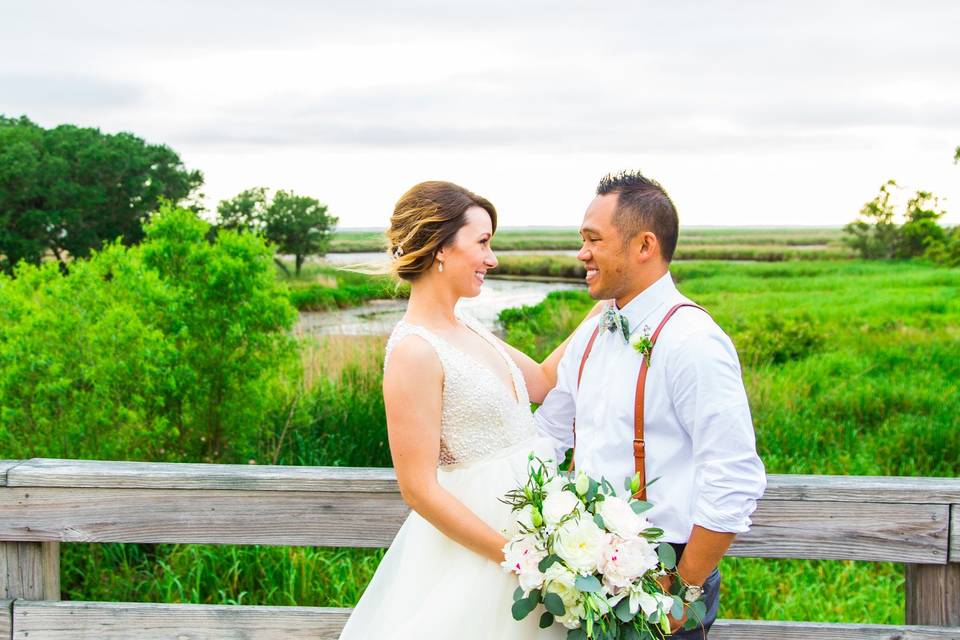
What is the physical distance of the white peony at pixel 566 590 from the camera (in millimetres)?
2137

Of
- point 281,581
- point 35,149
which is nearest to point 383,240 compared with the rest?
point 281,581

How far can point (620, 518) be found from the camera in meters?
2.14

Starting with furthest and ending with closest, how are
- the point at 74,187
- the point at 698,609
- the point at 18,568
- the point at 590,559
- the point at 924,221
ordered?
the point at 74,187 → the point at 924,221 → the point at 18,568 → the point at 698,609 → the point at 590,559

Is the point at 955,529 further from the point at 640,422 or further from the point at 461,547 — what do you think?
the point at 461,547

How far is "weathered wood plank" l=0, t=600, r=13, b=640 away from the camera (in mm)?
3061

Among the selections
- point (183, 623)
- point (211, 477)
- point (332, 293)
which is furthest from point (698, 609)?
point (332, 293)

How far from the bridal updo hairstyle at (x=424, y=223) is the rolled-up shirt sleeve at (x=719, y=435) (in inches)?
33.2

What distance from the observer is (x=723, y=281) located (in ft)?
111

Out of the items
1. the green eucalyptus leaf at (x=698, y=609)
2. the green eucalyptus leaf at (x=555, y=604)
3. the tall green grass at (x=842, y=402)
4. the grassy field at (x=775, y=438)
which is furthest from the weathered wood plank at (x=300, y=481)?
the tall green grass at (x=842, y=402)

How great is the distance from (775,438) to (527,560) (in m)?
7.10

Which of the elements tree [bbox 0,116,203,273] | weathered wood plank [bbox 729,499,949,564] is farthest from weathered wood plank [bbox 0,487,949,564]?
tree [bbox 0,116,203,273]

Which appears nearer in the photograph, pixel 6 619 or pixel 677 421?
pixel 677 421

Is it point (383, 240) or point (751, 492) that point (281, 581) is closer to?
point (383, 240)

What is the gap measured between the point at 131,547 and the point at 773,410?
22.5 ft
